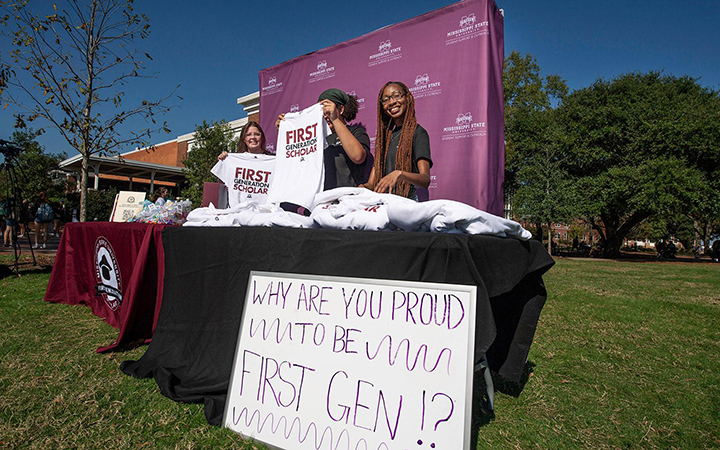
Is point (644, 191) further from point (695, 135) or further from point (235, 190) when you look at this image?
point (235, 190)

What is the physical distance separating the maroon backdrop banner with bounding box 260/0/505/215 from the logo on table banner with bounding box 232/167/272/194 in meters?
1.27

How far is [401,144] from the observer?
243 cm

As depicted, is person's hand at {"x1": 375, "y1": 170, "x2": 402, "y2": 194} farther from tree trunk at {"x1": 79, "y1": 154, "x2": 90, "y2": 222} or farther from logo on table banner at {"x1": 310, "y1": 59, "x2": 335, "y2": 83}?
tree trunk at {"x1": 79, "y1": 154, "x2": 90, "y2": 222}

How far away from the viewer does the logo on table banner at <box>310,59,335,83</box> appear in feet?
14.7

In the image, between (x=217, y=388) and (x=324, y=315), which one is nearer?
(x=324, y=315)

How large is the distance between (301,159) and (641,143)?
1922cm

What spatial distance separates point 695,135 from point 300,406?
67.4ft

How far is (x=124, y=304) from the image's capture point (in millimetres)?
2715

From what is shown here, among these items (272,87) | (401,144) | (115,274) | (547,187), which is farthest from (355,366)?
(547,187)

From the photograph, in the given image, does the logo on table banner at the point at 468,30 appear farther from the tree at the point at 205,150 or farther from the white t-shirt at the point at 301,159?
the tree at the point at 205,150

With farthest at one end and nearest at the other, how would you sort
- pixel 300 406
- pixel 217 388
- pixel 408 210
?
pixel 217 388 < pixel 408 210 < pixel 300 406

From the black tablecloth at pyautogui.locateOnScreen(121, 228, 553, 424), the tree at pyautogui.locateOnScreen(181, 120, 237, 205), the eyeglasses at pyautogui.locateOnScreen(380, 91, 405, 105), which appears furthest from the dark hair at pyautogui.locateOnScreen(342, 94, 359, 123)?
the tree at pyautogui.locateOnScreen(181, 120, 237, 205)

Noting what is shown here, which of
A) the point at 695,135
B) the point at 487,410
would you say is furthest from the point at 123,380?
the point at 695,135

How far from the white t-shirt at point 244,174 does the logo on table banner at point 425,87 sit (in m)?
1.61
